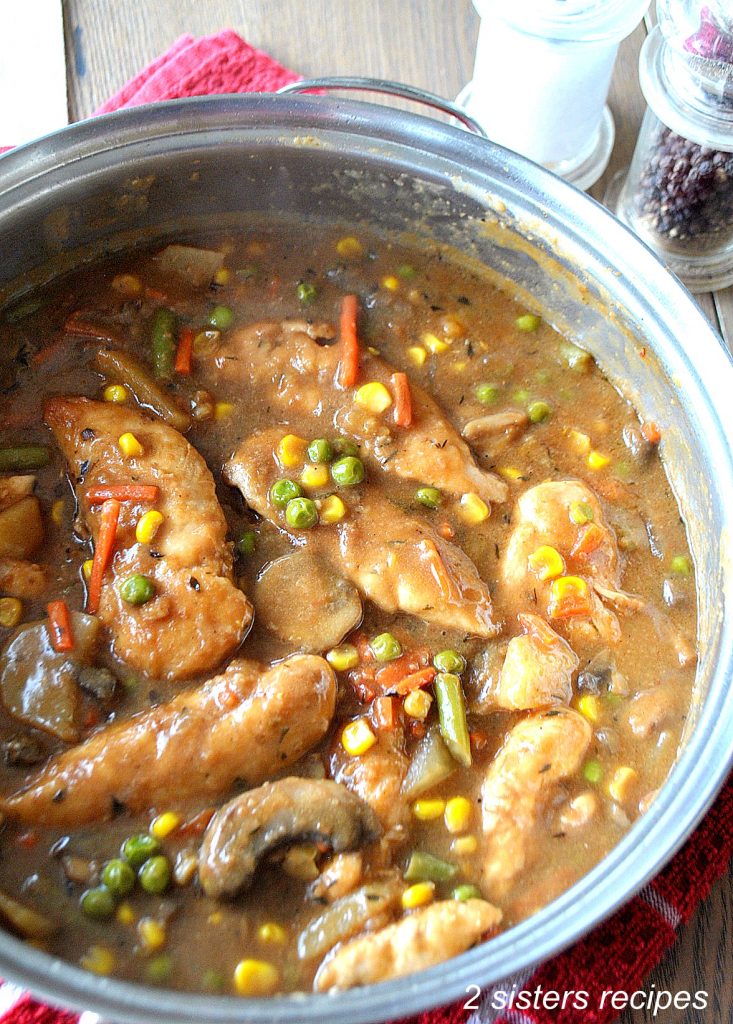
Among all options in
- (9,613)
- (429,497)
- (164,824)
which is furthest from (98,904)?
(429,497)

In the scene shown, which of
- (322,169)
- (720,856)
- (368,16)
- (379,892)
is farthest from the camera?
(368,16)

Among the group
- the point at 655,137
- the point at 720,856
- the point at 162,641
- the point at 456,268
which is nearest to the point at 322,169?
the point at 456,268

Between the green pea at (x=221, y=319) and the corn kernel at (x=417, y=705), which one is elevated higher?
the green pea at (x=221, y=319)

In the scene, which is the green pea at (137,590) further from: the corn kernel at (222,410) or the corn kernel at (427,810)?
the corn kernel at (427,810)

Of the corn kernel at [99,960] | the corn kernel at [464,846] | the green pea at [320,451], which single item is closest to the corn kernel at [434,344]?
the green pea at [320,451]

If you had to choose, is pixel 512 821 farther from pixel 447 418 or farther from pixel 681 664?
pixel 447 418
